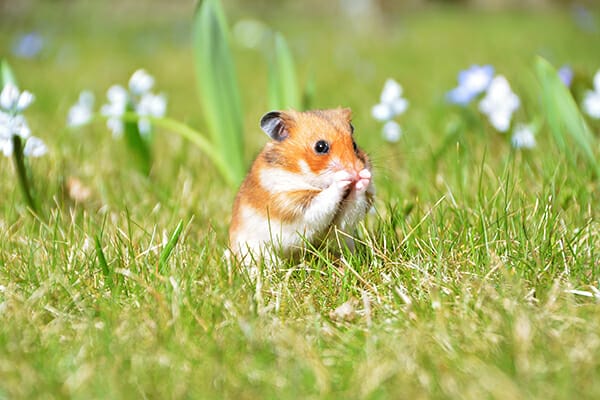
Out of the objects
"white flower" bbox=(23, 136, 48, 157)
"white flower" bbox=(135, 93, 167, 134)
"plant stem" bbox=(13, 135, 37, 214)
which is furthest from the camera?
"white flower" bbox=(135, 93, 167, 134)

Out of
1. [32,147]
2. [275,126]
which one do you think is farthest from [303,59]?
[275,126]

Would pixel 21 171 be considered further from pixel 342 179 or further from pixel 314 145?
pixel 342 179

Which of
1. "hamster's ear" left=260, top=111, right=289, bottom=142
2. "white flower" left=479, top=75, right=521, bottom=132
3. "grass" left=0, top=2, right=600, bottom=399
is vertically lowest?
"grass" left=0, top=2, right=600, bottom=399

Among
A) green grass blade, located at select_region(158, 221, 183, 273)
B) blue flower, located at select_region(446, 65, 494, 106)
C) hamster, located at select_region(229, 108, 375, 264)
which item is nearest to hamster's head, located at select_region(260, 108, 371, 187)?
hamster, located at select_region(229, 108, 375, 264)

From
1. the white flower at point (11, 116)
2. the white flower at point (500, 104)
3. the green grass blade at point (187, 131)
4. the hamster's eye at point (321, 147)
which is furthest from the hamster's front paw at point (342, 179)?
the white flower at point (500, 104)

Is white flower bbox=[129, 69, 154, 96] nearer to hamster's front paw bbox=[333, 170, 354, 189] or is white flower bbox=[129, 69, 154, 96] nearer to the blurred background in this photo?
the blurred background

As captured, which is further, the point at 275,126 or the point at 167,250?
the point at 275,126
